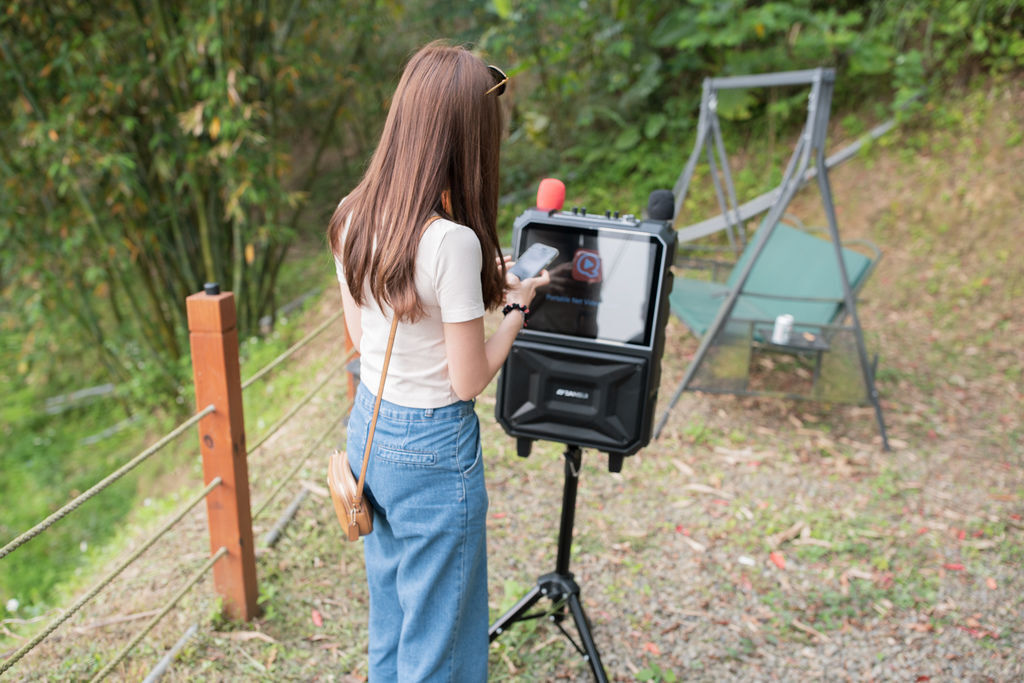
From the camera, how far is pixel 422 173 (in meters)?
1.37

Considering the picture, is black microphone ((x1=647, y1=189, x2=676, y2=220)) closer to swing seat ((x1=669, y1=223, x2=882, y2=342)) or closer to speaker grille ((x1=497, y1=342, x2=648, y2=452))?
speaker grille ((x1=497, y1=342, x2=648, y2=452))

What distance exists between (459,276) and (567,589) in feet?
4.18

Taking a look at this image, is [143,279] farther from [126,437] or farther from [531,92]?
[531,92]

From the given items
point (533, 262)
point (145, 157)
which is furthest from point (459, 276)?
point (145, 157)

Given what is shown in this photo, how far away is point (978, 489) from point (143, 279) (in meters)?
5.94

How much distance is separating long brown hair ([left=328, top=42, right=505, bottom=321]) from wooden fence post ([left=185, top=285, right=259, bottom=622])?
0.84 metres

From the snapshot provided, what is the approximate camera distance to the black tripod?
2119 mm

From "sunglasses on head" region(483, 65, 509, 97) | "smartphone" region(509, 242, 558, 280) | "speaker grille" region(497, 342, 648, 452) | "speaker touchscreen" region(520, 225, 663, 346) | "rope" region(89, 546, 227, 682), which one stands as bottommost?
"rope" region(89, 546, 227, 682)

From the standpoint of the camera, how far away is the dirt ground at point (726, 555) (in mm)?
2453

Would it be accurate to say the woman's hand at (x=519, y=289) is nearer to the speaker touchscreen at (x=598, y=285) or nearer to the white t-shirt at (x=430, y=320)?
the white t-shirt at (x=430, y=320)

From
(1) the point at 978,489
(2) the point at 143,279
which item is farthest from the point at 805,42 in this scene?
(2) the point at 143,279

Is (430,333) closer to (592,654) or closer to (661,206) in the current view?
(661,206)

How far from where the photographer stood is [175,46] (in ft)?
15.3

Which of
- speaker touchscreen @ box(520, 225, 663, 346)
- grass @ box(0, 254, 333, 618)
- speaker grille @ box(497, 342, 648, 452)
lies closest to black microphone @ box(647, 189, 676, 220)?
speaker touchscreen @ box(520, 225, 663, 346)
